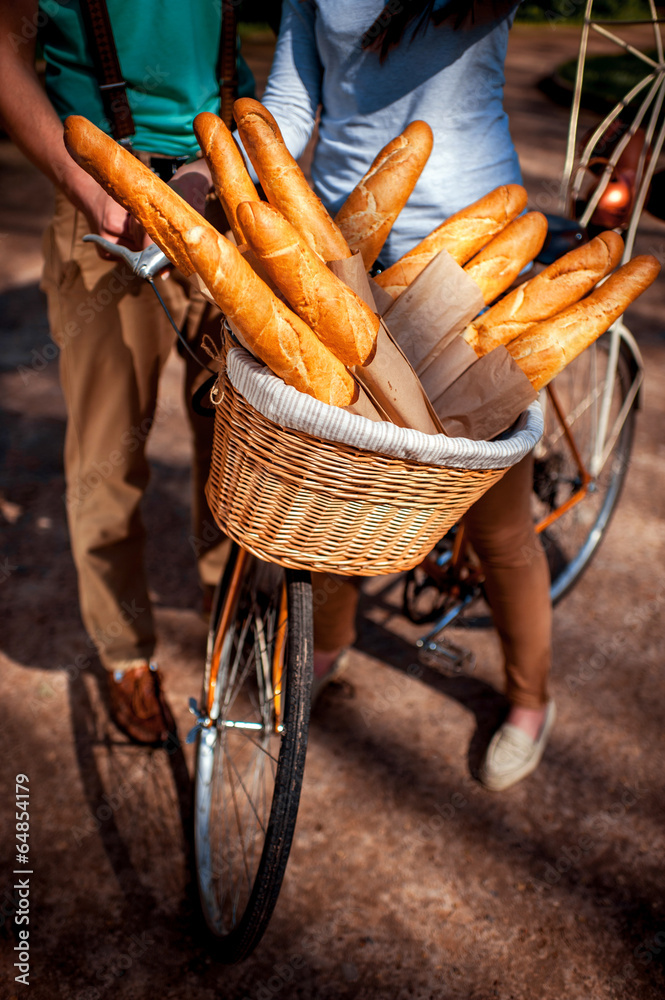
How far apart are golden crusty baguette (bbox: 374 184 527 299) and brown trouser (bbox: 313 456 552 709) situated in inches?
22.1

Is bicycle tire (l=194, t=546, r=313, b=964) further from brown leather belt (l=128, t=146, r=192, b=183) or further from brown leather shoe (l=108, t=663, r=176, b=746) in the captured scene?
brown leather belt (l=128, t=146, r=192, b=183)

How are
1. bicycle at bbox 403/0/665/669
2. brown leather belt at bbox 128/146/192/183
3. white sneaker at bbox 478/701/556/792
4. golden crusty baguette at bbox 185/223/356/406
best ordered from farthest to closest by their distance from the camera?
white sneaker at bbox 478/701/556/792 → bicycle at bbox 403/0/665/669 → brown leather belt at bbox 128/146/192/183 → golden crusty baguette at bbox 185/223/356/406

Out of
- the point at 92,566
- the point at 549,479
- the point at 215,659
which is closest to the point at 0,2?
the point at 92,566

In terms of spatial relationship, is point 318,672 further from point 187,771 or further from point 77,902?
point 77,902

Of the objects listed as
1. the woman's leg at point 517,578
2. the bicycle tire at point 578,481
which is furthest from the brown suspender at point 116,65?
the bicycle tire at point 578,481

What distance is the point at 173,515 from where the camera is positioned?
288 centimetres

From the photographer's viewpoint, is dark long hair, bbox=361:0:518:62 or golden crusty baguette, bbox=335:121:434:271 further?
dark long hair, bbox=361:0:518:62

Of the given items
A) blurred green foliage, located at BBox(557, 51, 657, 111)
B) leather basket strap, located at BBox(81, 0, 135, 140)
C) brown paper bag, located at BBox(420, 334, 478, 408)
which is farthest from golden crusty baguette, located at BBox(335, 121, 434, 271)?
blurred green foliage, located at BBox(557, 51, 657, 111)

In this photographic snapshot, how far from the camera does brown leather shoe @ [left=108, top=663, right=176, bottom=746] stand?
2002 mm

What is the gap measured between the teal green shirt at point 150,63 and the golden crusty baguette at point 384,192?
0.68m

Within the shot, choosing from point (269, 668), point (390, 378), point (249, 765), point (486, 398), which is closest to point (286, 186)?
point (390, 378)

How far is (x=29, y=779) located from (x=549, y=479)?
177 cm

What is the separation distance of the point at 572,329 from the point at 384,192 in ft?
1.22

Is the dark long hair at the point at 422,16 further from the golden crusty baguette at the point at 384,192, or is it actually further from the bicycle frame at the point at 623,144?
the bicycle frame at the point at 623,144
